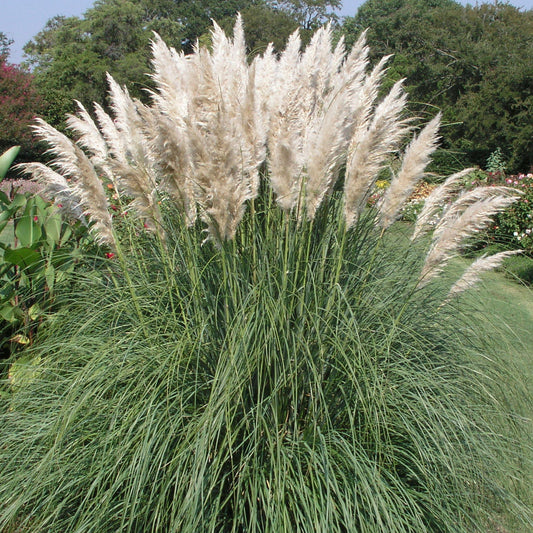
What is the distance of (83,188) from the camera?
281 centimetres

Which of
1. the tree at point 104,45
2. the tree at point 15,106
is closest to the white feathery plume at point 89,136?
the tree at point 15,106

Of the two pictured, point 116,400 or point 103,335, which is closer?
point 116,400

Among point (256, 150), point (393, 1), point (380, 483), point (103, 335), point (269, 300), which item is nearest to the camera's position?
point (380, 483)

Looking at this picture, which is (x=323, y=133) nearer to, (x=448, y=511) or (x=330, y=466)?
(x=330, y=466)

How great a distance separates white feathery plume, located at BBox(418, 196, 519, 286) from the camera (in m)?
2.59

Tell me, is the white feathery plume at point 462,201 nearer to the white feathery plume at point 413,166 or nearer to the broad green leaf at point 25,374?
the white feathery plume at point 413,166

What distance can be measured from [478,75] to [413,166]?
24387mm

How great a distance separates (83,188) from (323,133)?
1.35 m

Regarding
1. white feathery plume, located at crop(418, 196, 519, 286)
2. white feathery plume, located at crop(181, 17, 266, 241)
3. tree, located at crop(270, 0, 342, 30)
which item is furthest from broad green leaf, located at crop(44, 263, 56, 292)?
tree, located at crop(270, 0, 342, 30)

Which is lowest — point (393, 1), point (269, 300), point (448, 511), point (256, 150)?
point (448, 511)

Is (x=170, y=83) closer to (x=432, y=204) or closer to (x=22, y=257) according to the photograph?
(x=22, y=257)

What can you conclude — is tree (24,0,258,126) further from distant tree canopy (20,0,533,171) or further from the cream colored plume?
the cream colored plume

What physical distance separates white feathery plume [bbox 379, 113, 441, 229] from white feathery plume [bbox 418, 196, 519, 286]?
0.96ft

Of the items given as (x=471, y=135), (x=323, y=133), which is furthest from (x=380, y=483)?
(x=471, y=135)
